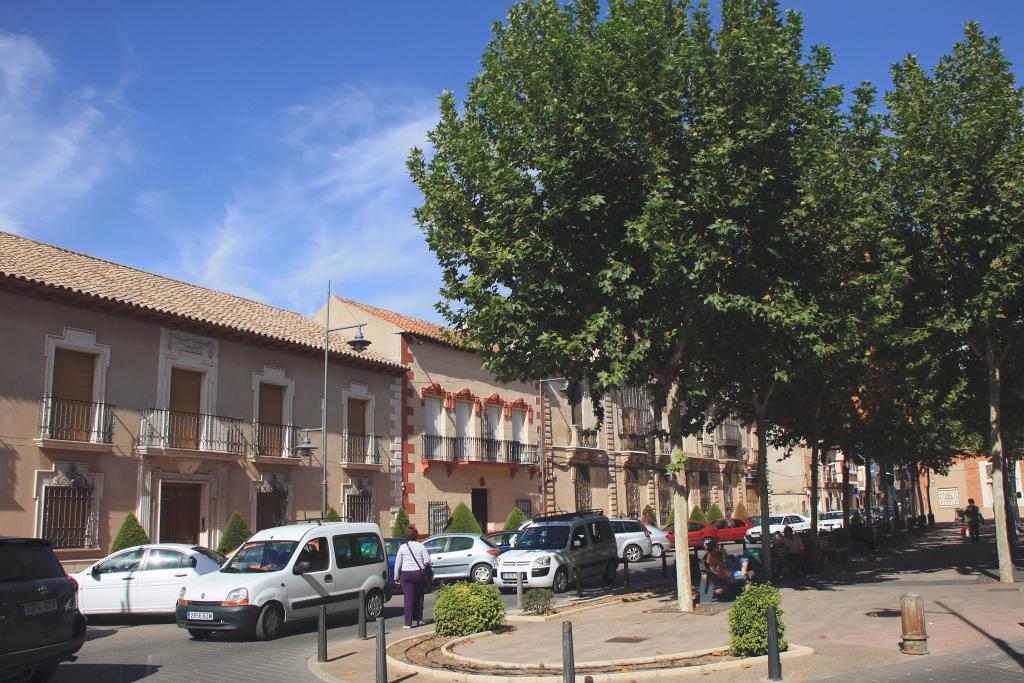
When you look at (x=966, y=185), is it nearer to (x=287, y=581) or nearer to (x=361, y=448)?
(x=287, y=581)

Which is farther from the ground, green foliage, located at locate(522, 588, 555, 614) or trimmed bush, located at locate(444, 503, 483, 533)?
trimmed bush, located at locate(444, 503, 483, 533)

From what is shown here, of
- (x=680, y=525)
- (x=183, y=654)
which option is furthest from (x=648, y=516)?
(x=183, y=654)

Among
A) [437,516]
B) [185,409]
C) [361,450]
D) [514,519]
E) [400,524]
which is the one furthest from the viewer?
[514,519]

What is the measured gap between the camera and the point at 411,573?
14531 mm

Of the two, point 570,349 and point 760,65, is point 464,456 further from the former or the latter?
point 760,65

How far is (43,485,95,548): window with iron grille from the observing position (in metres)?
20.6

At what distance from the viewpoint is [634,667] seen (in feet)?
33.3

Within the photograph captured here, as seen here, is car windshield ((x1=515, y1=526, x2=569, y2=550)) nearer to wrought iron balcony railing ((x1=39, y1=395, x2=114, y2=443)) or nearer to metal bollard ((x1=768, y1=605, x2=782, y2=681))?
wrought iron balcony railing ((x1=39, y1=395, x2=114, y2=443))

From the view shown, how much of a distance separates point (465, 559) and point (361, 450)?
27.8 ft

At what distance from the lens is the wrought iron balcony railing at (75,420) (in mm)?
20734

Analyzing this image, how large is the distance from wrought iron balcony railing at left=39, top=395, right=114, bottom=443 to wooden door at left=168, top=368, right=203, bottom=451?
5.99 ft

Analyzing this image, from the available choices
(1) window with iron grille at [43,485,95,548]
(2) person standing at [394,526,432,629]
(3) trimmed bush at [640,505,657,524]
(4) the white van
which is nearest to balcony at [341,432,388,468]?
(1) window with iron grille at [43,485,95,548]

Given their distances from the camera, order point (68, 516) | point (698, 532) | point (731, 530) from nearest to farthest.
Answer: point (68, 516) → point (698, 532) → point (731, 530)

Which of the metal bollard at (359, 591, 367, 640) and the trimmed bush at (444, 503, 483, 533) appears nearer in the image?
the metal bollard at (359, 591, 367, 640)
